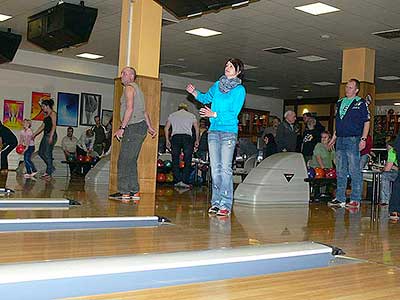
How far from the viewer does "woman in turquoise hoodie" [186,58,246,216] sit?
16.4ft

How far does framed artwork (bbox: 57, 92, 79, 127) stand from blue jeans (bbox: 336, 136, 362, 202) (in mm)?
10338

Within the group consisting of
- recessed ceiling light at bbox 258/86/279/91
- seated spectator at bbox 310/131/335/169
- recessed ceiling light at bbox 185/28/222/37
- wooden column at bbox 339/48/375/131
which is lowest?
seated spectator at bbox 310/131/335/169

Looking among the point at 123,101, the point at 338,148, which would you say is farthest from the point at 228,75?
the point at 338,148

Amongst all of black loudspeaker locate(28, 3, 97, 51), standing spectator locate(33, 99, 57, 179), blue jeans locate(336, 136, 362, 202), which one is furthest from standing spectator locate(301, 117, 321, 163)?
standing spectator locate(33, 99, 57, 179)

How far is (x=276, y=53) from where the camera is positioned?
41.0ft

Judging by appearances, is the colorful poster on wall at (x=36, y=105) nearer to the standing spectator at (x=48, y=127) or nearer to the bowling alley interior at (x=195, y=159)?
the bowling alley interior at (x=195, y=159)

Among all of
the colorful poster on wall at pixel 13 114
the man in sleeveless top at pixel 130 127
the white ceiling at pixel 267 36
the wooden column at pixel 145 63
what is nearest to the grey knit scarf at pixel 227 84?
the man in sleeveless top at pixel 130 127

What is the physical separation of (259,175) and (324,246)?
3.50 meters

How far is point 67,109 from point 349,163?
10619 millimetres

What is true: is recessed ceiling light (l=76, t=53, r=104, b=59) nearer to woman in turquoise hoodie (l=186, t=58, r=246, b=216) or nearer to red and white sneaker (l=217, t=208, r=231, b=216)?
woman in turquoise hoodie (l=186, t=58, r=246, b=216)

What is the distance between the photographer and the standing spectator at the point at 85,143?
14.3 meters

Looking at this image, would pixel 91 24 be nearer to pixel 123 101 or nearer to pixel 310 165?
pixel 123 101

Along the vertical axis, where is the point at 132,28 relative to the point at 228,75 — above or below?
above

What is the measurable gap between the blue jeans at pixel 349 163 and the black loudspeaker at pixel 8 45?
731 cm
